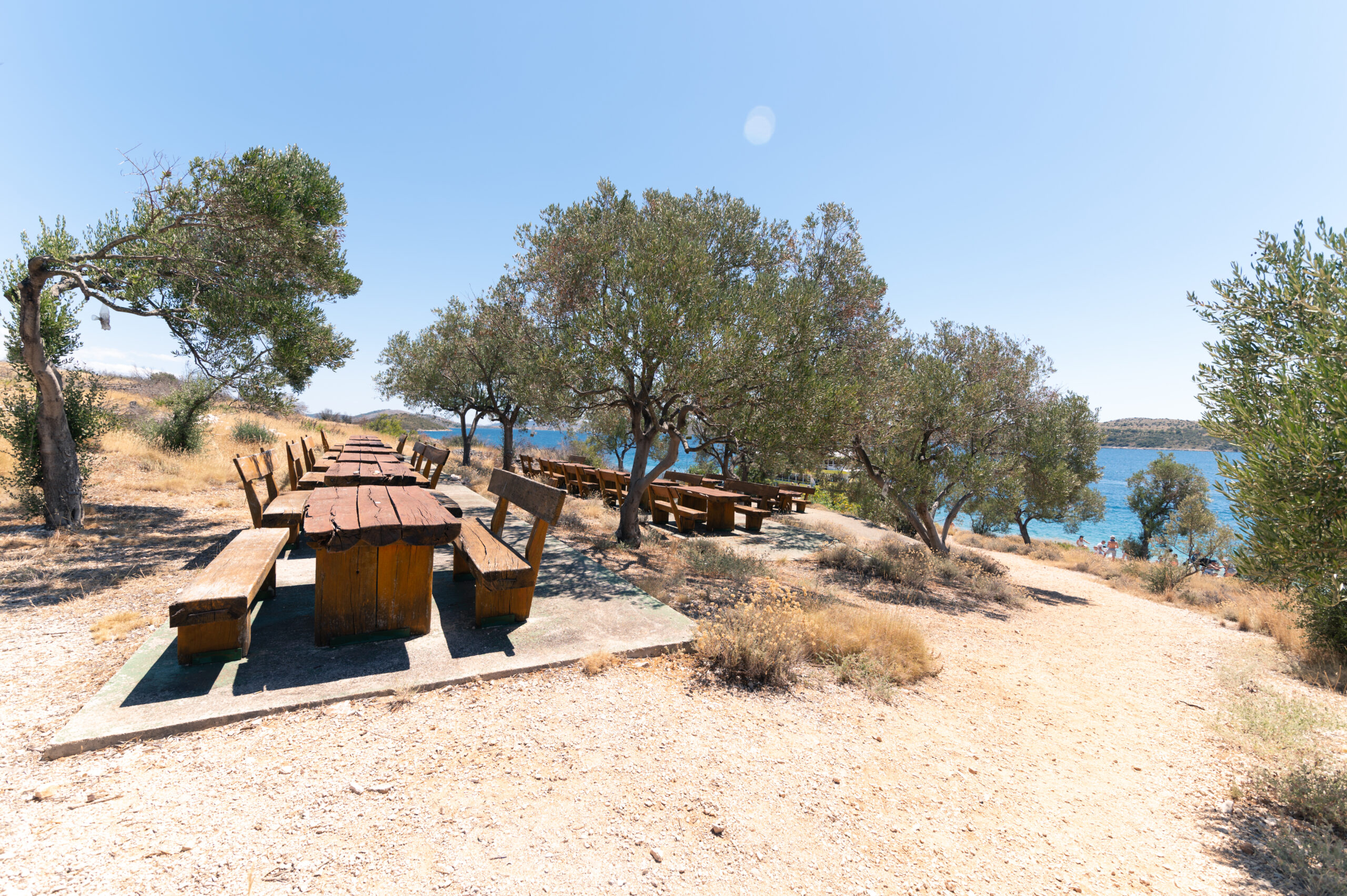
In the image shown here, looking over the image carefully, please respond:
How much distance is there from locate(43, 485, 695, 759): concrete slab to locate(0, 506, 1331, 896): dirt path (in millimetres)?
135

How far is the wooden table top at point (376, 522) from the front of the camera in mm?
3490

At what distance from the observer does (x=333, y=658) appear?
3.73 meters

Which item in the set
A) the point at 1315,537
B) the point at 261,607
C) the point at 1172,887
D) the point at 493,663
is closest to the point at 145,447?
the point at 261,607

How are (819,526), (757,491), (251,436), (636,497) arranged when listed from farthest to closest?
(251,436) → (819,526) → (757,491) → (636,497)

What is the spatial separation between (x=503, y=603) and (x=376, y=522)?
1.39 m

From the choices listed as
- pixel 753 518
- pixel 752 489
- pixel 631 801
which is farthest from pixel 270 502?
pixel 752 489

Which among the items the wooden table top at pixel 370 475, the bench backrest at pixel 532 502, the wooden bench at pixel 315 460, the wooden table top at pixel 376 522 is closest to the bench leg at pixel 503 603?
the bench backrest at pixel 532 502

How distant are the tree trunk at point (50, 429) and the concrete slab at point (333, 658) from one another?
452 centimetres

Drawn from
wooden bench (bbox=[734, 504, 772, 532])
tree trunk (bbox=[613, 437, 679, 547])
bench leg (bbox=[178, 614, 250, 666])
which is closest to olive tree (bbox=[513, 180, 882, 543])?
tree trunk (bbox=[613, 437, 679, 547])

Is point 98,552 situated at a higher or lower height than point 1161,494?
lower

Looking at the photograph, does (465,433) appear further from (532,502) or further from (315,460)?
(532,502)

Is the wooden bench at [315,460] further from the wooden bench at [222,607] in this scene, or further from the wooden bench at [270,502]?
the wooden bench at [222,607]

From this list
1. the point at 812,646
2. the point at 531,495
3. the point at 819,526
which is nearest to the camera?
the point at 812,646

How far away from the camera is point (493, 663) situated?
3771mm
